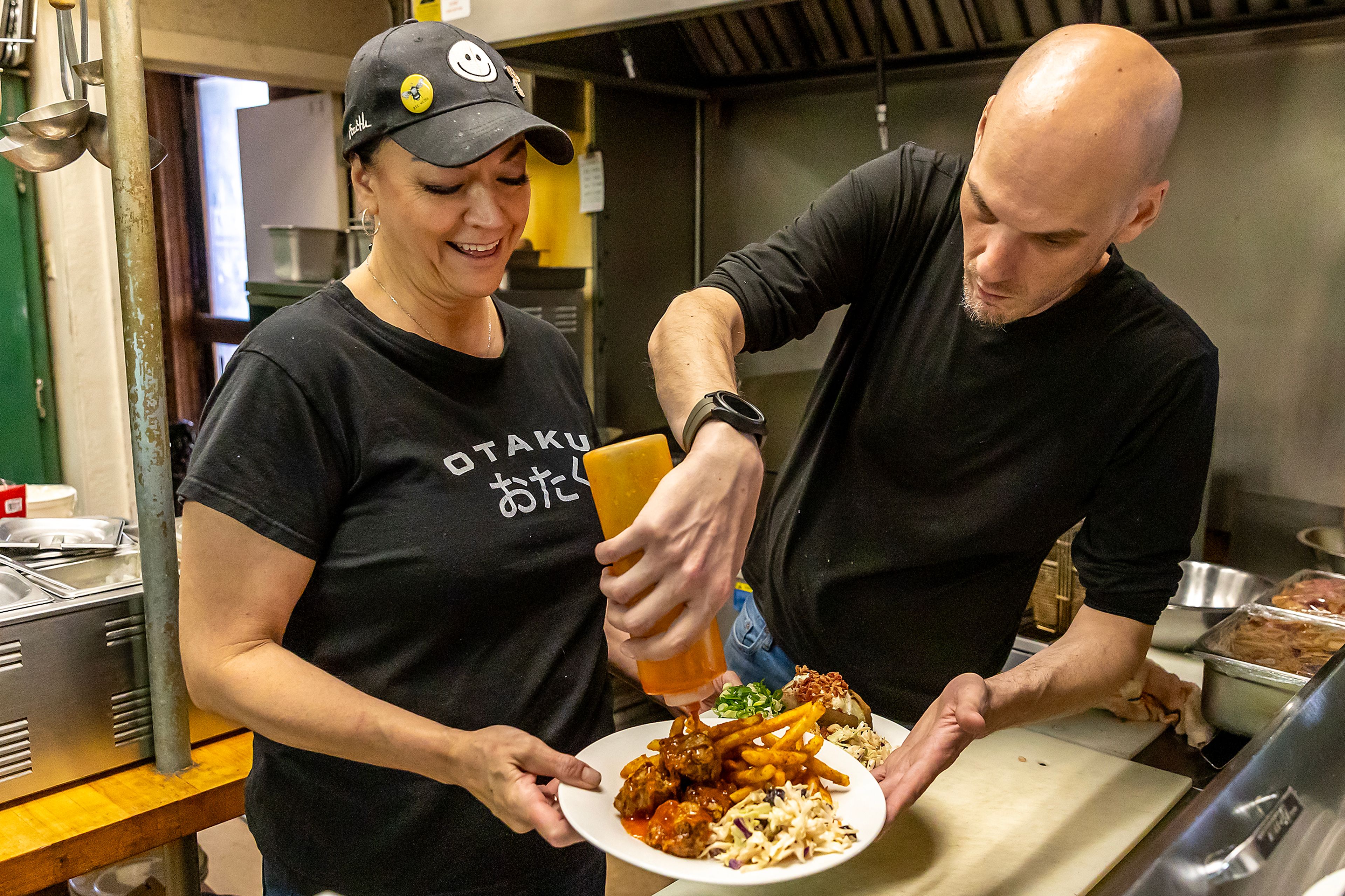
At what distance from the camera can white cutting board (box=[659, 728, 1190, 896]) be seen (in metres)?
1.20

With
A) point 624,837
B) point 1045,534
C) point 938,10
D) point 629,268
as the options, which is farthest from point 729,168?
point 624,837

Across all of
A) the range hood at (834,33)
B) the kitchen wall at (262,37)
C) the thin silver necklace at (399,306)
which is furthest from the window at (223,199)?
the thin silver necklace at (399,306)

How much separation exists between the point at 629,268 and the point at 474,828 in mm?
2533

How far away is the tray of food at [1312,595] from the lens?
1912 millimetres

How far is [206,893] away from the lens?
256 cm

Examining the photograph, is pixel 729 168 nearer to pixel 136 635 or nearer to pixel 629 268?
pixel 629 268

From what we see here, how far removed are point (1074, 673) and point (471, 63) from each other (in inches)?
46.2

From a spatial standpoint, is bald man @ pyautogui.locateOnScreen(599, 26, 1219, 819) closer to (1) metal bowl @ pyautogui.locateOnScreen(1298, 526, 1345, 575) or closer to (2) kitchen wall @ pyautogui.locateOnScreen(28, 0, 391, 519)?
(1) metal bowl @ pyautogui.locateOnScreen(1298, 526, 1345, 575)

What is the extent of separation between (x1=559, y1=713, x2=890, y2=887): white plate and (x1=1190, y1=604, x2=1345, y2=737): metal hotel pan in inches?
33.6

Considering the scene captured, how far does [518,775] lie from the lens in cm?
101

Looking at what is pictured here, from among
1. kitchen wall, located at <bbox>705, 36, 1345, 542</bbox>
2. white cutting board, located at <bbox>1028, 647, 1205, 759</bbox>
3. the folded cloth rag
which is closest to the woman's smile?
white cutting board, located at <bbox>1028, 647, 1205, 759</bbox>

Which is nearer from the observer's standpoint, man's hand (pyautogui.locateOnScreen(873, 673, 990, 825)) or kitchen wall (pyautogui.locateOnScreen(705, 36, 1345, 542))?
man's hand (pyautogui.locateOnScreen(873, 673, 990, 825))

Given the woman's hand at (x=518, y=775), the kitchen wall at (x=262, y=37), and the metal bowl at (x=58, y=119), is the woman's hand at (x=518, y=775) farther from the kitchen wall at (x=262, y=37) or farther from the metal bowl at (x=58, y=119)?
the kitchen wall at (x=262, y=37)

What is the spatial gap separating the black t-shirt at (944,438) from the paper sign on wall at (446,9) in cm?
138
